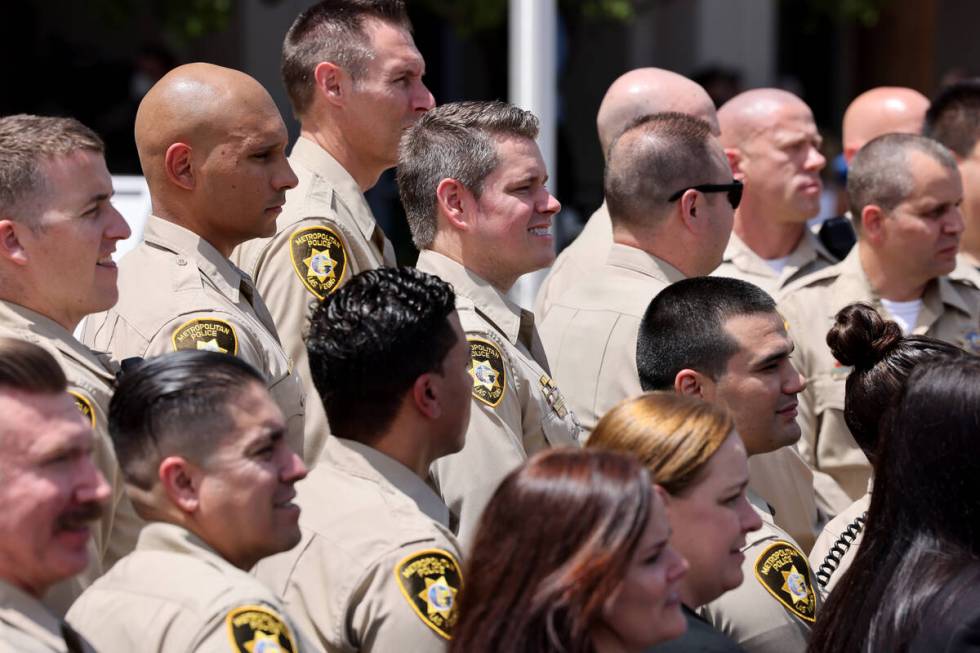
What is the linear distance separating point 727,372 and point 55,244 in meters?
1.57

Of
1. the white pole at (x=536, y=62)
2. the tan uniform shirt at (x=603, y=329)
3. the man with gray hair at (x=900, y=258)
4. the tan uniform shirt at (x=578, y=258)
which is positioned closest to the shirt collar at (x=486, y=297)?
the tan uniform shirt at (x=603, y=329)

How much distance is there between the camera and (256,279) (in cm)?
436

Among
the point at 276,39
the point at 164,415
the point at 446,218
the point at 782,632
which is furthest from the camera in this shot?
the point at 276,39

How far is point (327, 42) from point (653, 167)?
3.52 feet

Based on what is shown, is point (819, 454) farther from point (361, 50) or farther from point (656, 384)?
point (361, 50)

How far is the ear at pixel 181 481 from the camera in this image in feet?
8.96

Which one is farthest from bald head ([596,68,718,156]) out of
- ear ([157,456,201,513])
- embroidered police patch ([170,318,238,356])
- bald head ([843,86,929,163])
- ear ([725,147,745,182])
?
ear ([157,456,201,513])

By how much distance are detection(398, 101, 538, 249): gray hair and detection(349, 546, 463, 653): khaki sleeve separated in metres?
1.47

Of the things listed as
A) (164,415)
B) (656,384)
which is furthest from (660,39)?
(164,415)

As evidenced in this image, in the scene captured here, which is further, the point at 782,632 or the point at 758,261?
the point at 758,261

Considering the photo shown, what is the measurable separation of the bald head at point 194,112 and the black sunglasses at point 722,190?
1203 mm

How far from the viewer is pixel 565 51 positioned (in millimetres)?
14547

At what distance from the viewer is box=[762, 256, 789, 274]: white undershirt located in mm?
6270

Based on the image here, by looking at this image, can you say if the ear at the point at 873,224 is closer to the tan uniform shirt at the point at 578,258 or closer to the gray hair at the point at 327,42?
the tan uniform shirt at the point at 578,258
